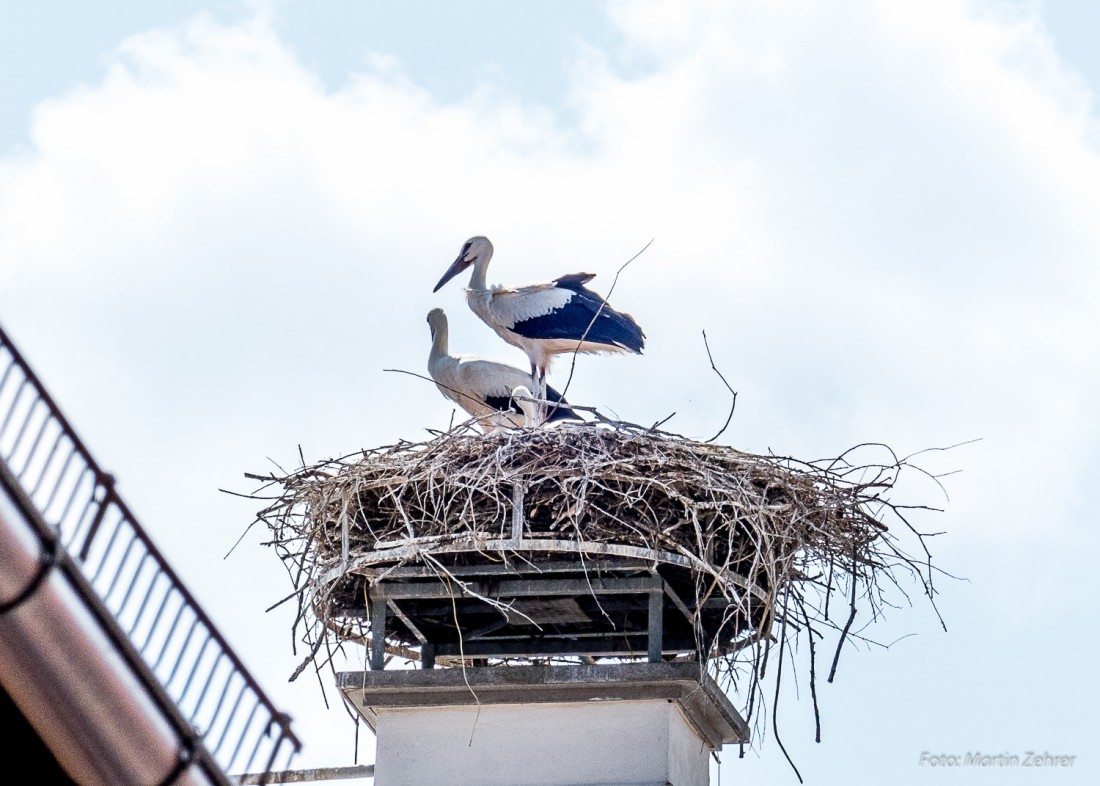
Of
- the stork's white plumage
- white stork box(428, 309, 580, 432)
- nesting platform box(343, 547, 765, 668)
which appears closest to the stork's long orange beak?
white stork box(428, 309, 580, 432)

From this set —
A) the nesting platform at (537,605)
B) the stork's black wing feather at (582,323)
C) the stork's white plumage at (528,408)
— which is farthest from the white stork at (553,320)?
the nesting platform at (537,605)

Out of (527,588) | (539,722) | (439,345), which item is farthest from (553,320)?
(539,722)

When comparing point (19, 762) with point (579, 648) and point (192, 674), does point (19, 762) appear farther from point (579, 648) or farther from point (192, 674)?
point (579, 648)

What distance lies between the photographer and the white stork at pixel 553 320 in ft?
46.0

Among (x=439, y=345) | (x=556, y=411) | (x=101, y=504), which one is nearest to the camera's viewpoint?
(x=101, y=504)

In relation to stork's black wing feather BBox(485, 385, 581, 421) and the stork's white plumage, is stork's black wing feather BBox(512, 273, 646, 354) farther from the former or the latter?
the stork's white plumage

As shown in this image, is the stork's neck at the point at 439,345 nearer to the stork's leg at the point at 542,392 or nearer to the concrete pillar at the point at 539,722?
the stork's leg at the point at 542,392

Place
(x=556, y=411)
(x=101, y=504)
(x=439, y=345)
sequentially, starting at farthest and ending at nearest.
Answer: (x=439, y=345), (x=556, y=411), (x=101, y=504)

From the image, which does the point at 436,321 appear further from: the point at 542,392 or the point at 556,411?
the point at 556,411

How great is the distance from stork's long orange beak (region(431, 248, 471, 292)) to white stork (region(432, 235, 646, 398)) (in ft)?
2.14

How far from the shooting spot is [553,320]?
14102 mm

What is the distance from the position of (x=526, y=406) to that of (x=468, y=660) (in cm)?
165

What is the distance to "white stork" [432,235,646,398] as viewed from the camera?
14.0 metres

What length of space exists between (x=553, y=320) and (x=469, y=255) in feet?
4.44
